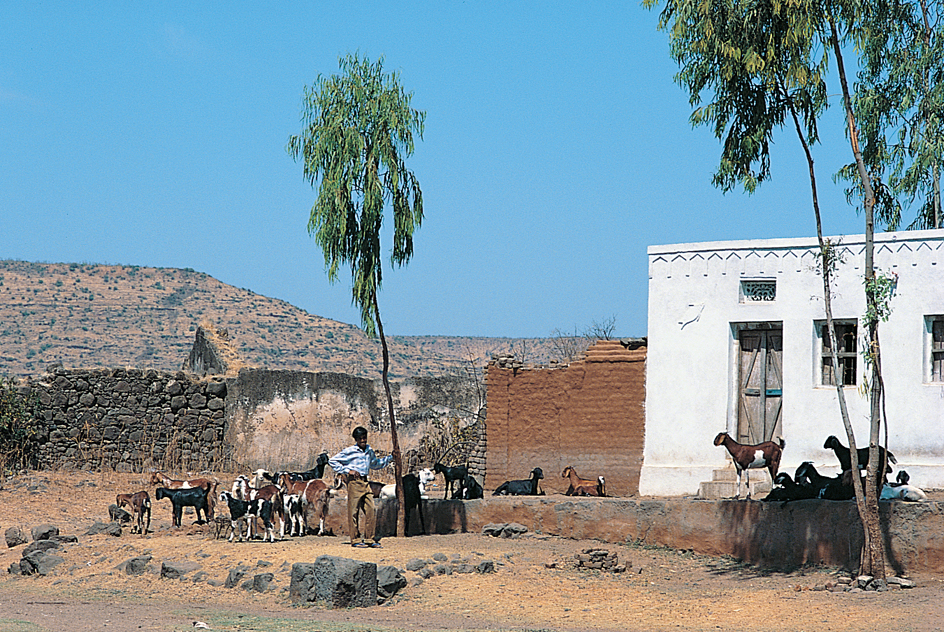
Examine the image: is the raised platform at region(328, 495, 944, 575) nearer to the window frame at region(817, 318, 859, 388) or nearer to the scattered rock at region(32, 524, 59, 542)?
the scattered rock at region(32, 524, 59, 542)

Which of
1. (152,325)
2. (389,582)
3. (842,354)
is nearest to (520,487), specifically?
(842,354)

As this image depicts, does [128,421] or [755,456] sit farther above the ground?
[128,421]

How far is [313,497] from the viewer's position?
1536cm

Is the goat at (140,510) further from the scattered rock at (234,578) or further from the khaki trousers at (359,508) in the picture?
the scattered rock at (234,578)

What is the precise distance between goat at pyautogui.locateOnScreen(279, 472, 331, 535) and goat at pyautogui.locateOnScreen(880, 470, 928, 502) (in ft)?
22.9

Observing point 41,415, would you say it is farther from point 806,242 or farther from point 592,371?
point 806,242

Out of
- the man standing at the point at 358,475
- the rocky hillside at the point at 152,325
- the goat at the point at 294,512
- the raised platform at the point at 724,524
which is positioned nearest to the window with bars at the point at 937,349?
the raised platform at the point at 724,524

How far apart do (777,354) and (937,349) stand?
7.54ft

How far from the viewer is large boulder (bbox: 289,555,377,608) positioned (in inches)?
460

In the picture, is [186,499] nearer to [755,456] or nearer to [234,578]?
[234,578]

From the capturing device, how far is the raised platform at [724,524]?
500 inches

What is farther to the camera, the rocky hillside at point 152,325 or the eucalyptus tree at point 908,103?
the rocky hillside at point 152,325

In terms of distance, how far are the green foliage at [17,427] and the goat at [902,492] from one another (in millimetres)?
15786

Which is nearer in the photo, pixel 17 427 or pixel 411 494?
pixel 411 494
